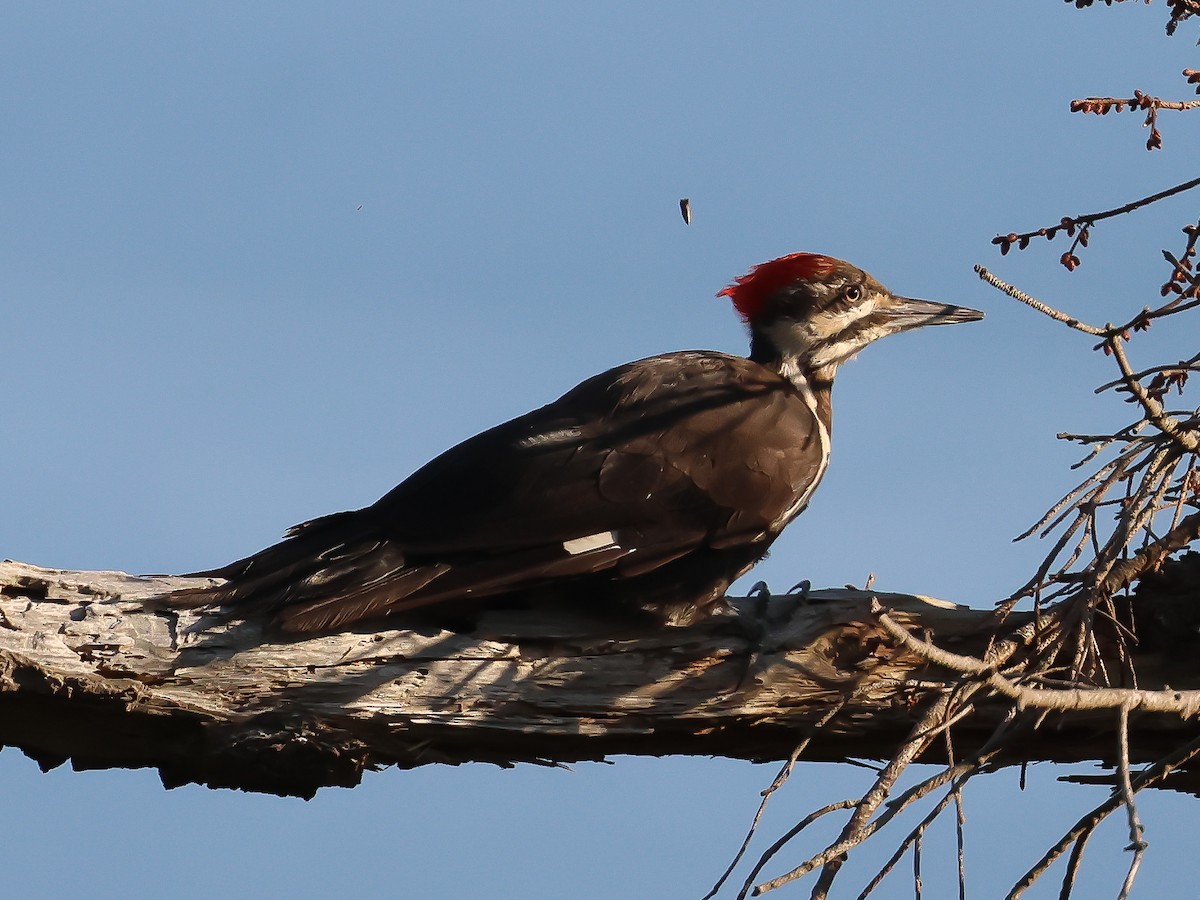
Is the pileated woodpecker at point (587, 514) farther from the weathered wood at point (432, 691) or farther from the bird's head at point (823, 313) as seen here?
the bird's head at point (823, 313)

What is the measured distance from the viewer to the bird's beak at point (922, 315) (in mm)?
4965

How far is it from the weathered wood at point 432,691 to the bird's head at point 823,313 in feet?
4.58

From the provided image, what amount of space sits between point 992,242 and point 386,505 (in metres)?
1.75

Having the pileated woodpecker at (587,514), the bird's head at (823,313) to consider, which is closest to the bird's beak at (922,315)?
the bird's head at (823,313)

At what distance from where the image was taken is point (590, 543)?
3.82 metres

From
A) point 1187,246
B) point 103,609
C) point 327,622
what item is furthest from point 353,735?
point 1187,246

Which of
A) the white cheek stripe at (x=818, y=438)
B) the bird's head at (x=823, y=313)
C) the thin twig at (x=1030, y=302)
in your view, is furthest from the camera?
the bird's head at (x=823, y=313)

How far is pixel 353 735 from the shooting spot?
10.9ft

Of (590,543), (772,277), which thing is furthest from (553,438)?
(772,277)

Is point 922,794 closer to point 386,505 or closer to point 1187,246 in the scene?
point 1187,246

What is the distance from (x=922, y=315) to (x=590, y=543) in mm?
1793

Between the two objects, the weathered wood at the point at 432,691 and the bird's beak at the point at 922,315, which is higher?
the bird's beak at the point at 922,315

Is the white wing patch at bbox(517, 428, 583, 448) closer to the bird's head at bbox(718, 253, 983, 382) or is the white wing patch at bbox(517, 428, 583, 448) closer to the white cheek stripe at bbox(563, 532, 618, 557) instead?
the white cheek stripe at bbox(563, 532, 618, 557)

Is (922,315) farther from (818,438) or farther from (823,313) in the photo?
(818,438)
